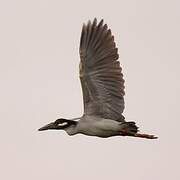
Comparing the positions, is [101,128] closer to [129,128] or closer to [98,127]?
[98,127]

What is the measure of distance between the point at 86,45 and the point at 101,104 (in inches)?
57.6

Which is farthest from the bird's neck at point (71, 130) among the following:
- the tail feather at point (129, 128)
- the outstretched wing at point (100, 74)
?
the tail feather at point (129, 128)

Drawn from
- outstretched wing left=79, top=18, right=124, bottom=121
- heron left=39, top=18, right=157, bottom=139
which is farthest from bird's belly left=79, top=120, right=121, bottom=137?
outstretched wing left=79, top=18, right=124, bottom=121

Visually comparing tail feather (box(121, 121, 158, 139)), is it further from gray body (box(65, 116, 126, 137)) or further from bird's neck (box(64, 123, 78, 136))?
bird's neck (box(64, 123, 78, 136))

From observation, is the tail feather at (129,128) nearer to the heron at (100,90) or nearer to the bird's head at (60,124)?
the heron at (100,90)

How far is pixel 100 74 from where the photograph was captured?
15.6 m

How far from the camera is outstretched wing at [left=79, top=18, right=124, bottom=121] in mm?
15227

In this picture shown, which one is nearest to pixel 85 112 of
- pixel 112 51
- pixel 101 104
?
pixel 101 104

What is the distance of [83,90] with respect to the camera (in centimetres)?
1516

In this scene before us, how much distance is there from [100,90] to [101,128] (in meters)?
1.08

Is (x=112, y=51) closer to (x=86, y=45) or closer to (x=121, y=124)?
(x=86, y=45)

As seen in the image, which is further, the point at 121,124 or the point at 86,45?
the point at 86,45

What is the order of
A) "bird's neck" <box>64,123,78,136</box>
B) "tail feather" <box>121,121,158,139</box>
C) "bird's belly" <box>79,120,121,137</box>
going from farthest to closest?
"bird's neck" <box>64,123,78,136</box> < "bird's belly" <box>79,120,121,137</box> < "tail feather" <box>121,121,158,139</box>

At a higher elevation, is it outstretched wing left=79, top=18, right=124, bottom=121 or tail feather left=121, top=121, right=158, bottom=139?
outstretched wing left=79, top=18, right=124, bottom=121
